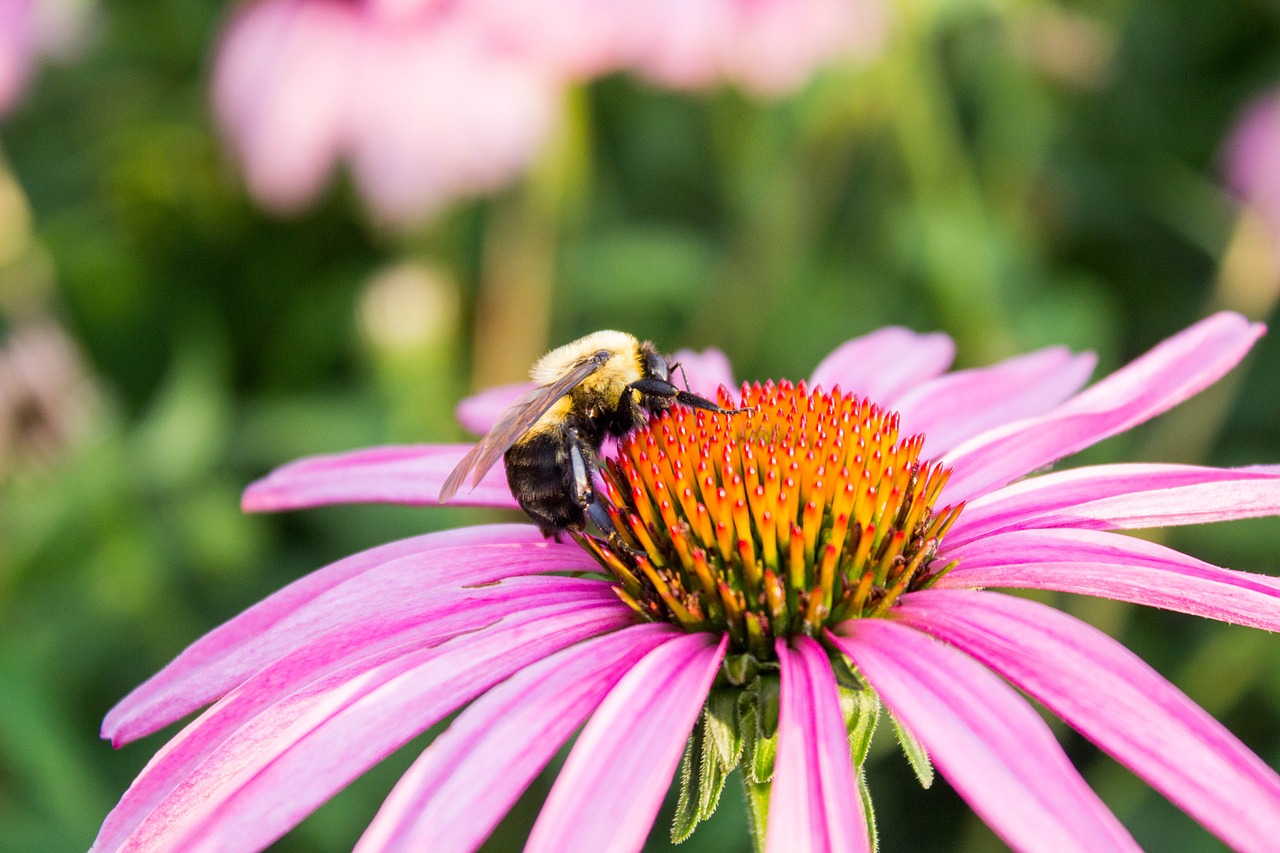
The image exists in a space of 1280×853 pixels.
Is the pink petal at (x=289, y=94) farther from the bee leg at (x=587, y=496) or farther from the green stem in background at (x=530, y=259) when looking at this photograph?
the bee leg at (x=587, y=496)

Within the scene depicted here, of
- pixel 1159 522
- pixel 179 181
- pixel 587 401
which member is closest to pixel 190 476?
pixel 179 181

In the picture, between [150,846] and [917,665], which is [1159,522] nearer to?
[917,665]

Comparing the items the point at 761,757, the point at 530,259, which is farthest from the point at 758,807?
the point at 530,259

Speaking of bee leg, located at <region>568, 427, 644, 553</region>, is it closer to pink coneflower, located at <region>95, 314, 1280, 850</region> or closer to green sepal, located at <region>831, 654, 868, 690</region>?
pink coneflower, located at <region>95, 314, 1280, 850</region>

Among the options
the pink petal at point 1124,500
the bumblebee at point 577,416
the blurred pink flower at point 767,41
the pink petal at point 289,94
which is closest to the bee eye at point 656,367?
the bumblebee at point 577,416

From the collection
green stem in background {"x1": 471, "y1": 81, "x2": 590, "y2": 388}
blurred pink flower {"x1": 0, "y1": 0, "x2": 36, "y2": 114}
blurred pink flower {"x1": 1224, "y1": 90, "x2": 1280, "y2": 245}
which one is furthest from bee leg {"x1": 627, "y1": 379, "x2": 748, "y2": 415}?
blurred pink flower {"x1": 0, "y1": 0, "x2": 36, "y2": 114}
